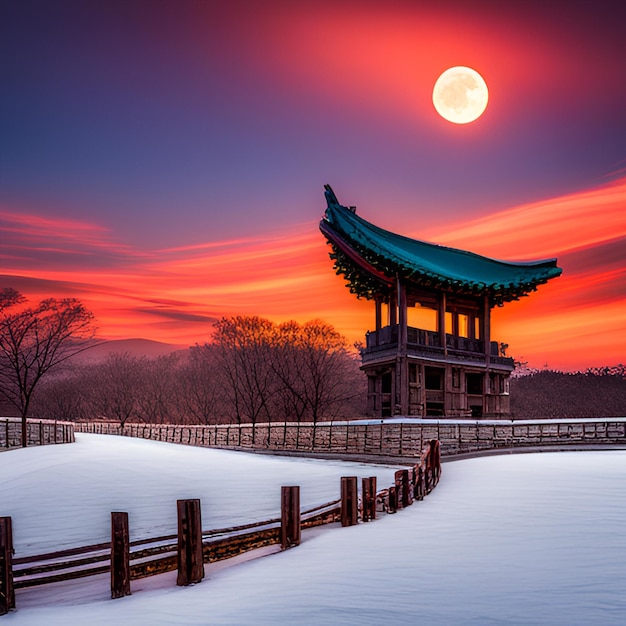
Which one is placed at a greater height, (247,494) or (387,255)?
(387,255)

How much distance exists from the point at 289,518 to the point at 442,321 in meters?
29.7

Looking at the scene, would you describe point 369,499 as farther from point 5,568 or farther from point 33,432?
point 33,432

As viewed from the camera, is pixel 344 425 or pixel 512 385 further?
pixel 512 385

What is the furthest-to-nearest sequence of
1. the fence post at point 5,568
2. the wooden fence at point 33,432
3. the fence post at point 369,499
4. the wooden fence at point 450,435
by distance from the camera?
1. the wooden fence at point 33,432
2. the wooden fence at point 450,435
3. the fence post at point 369,499
4. the fence post at point 5,568

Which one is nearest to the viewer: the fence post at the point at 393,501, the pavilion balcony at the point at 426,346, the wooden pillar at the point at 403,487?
the fence post at the point at 393,501

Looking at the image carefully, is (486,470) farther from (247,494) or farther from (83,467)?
(83,467)

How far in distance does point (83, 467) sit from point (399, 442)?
13.8m

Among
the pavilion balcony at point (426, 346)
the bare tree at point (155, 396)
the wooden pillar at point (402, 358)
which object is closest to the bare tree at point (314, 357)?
the bare tree at point (155, 396)

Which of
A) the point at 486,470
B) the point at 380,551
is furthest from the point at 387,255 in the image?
the point at 380,551

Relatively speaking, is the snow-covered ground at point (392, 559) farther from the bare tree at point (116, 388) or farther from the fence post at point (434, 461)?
the bare tree at point (116, 388)

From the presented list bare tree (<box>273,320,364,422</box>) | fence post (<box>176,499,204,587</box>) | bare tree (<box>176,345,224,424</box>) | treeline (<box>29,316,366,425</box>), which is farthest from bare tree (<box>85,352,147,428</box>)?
fence post (<box>176,499,204,587</box>)

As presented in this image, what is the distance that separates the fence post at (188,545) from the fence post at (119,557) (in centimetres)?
77

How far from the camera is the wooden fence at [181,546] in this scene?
9.89 metres

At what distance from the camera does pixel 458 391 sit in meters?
40.8
